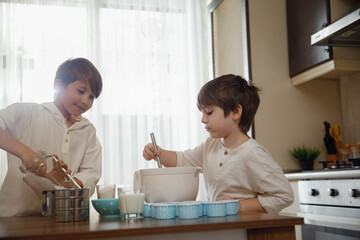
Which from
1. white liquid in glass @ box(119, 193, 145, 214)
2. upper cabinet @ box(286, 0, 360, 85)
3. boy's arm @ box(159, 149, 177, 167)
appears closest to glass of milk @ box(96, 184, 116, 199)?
white liquid in glass @ box(119, 193, 145, 214)

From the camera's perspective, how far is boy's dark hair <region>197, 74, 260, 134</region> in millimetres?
1431

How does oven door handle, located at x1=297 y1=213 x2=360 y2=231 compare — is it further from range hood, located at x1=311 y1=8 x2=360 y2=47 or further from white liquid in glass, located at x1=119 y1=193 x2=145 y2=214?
white liquid in glass, located at x1=119 y1=193 x2=145 y2=214

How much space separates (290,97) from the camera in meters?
2.95

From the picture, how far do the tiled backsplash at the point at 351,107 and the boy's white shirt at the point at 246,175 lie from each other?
65.5 inches

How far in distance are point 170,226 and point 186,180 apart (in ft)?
1.08

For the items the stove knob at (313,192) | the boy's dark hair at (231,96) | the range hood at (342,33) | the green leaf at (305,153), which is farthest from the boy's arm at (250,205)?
the green leaf at (305,153)

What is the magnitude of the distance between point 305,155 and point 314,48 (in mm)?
717

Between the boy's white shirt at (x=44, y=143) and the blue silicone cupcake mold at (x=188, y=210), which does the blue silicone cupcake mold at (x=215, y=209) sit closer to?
the blue silicone cupcake mold at (x=188, y=210)

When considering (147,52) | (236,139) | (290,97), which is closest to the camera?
(236,139)

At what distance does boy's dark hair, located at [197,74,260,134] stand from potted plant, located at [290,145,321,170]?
4.63ft

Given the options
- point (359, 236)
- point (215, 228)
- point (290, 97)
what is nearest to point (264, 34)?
point (290, 97)

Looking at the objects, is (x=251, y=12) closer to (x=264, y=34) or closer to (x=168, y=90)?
(x=264, y=34)

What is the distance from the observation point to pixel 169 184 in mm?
1070

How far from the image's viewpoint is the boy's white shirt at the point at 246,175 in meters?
1.19
